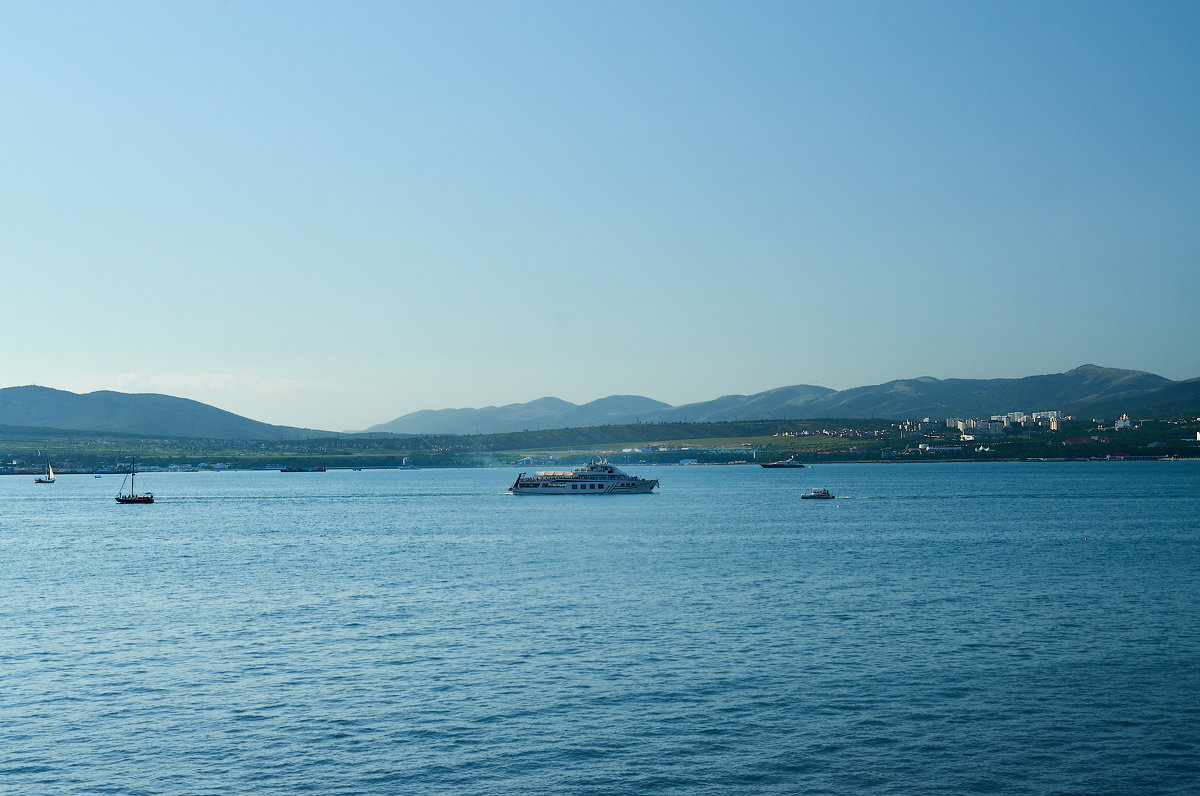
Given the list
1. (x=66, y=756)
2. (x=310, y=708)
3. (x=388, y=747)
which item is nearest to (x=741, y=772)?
(x=388, y=747)

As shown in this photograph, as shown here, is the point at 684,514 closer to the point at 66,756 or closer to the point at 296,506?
the point at 296,506

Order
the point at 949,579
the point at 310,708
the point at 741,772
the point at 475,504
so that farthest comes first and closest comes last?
the point at 475,504 < the point at 949,579 < the point at 310,708 < the point at 741,772

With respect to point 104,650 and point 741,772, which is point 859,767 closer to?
point 741,772

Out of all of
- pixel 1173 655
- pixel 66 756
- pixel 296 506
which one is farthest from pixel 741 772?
pixel 296 506

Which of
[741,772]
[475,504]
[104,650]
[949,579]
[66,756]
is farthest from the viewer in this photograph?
[475,504]

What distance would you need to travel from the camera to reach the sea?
30.9m

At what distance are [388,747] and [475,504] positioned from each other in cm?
15708

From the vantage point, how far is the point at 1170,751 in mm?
31734

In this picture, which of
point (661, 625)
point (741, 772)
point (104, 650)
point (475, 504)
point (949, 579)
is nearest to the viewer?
point (741, 772)

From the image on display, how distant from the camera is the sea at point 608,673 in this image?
30891mm

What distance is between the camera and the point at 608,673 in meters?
43.1

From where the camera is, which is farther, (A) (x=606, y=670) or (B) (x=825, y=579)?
(B) (x=825, y=579)

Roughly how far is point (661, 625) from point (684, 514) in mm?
101075

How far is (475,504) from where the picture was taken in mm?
189250
